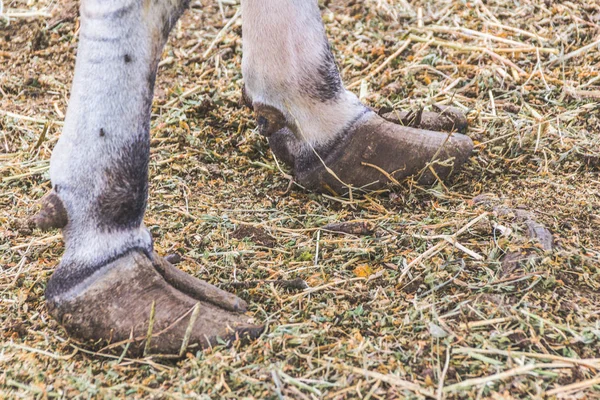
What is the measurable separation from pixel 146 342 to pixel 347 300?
0.59m

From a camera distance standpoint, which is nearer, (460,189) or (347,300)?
(347,300)

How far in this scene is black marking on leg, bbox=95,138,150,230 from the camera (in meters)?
1.86

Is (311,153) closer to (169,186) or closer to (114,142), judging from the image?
(169,186)

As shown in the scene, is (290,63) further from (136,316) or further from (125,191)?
(136,316)

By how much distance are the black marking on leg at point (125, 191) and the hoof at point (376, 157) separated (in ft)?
2.87

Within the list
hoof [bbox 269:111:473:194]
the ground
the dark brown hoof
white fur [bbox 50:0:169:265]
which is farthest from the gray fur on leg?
the dark brown hoof

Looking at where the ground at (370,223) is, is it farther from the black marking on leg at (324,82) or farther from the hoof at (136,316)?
the black marking on leg at (324,82)

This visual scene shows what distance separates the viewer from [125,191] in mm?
1882

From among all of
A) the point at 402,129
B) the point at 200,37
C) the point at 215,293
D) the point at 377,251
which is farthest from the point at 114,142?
the point at 200,37

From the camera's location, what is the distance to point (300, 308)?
2.03 metres

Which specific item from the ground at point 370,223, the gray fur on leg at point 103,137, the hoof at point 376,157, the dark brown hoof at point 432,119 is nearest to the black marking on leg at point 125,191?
the gray fur on leg at point 103,137

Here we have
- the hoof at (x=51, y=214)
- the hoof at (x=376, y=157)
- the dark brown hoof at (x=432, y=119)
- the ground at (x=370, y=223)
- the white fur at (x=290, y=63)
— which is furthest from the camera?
the dark brown hoof at (x=432, y=119)

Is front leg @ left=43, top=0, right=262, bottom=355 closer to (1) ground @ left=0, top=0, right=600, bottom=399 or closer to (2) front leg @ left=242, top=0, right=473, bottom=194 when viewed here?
(1) ground @ left=0, top=0, right=600, bottom=399

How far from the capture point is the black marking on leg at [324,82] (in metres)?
2.53
